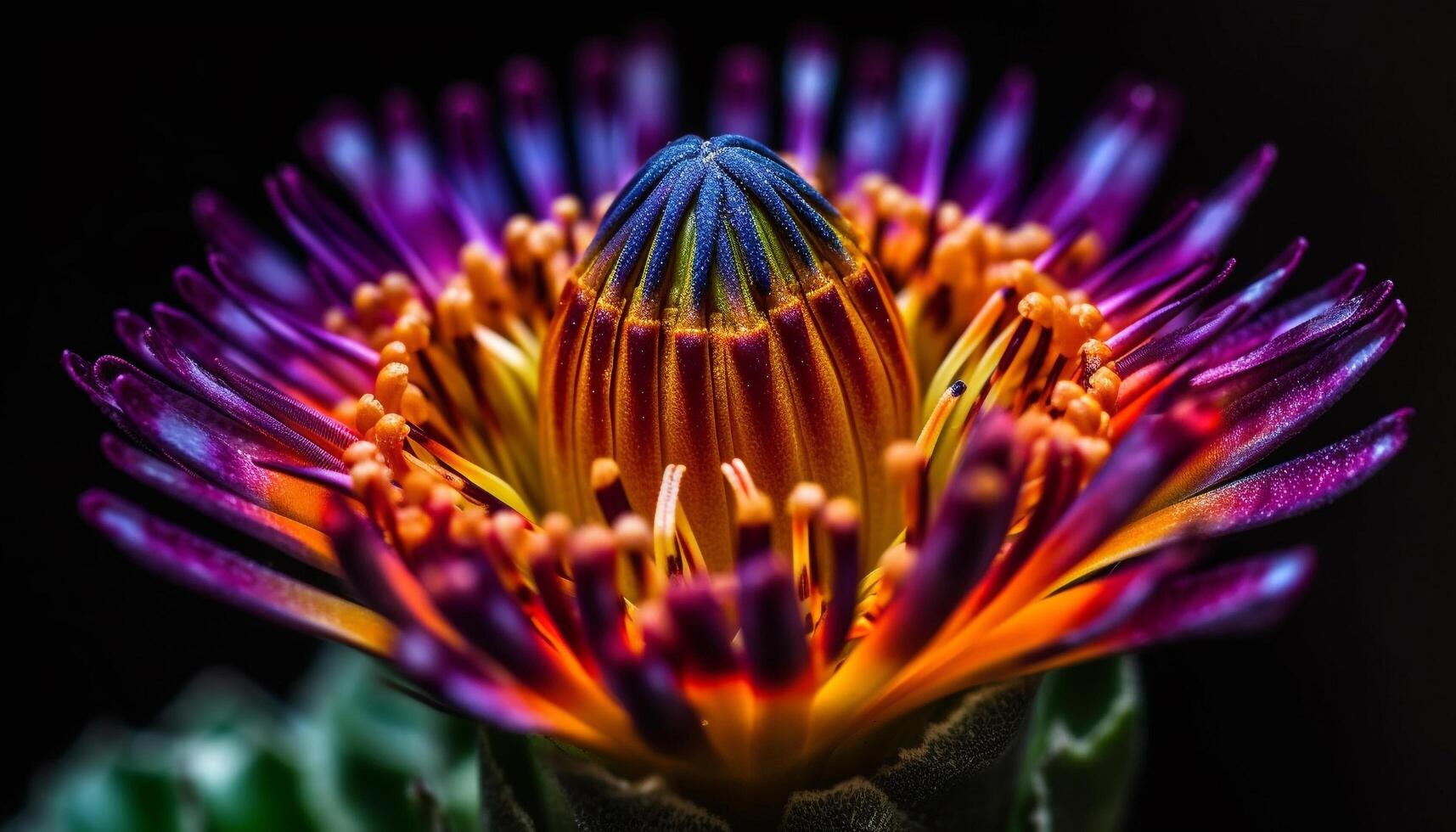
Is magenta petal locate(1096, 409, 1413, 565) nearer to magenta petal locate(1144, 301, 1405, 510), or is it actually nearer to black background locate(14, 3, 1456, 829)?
magenta petal locate(1144, 301, 1405, 510)

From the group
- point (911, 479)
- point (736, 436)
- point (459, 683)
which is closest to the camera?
point (459, 683)

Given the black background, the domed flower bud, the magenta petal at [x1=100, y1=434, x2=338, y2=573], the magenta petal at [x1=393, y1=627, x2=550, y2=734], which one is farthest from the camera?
the black background

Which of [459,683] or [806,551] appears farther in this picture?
[806,551]

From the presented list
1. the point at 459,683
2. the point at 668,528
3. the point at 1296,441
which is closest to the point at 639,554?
the point at 668,528

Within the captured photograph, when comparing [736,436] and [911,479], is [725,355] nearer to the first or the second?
[736,436]

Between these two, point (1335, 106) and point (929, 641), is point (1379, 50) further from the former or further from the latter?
point (929, 641)

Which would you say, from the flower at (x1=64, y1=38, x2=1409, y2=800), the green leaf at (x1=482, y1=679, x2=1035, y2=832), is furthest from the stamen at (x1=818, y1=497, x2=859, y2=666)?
the green leaf at (x1=482, y1=679, x2=1035, y2=832)
